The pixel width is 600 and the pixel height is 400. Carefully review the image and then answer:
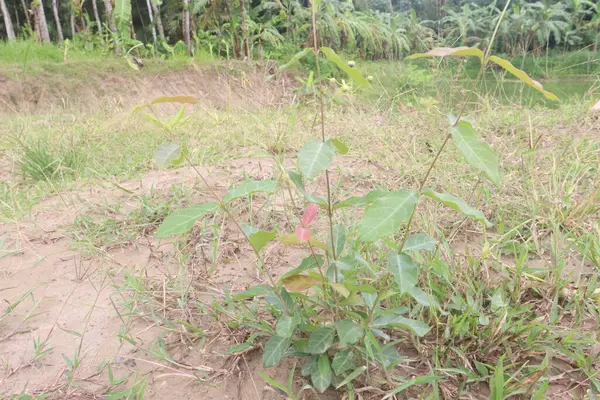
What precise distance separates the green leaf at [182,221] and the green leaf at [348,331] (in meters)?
0.32

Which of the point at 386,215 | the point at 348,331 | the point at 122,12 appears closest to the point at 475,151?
the point at 386,215

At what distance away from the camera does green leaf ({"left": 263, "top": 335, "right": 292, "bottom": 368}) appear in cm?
75

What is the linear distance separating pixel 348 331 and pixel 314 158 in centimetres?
33

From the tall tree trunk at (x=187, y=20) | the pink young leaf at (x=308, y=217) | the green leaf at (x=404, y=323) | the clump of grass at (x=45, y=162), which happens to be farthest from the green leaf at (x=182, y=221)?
the tall tree trunk at (x=187, y=20)

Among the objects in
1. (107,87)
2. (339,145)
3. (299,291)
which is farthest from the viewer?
(107,87)

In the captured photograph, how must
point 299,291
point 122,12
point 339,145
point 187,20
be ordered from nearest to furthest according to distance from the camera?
point 339,145
point 299,291
point 122,12
point 187,20

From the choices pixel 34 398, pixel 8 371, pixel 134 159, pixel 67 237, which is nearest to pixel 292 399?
pixel 34 398

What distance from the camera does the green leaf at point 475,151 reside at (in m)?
0.56

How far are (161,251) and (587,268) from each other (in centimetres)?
126

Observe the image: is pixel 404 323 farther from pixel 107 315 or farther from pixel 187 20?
pixel 187 20

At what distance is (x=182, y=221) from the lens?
2.31 feet

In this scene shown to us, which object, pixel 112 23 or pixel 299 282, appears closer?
pixel 299 282

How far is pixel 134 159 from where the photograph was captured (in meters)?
2.36

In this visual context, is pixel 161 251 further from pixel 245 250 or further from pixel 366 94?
pixel 366 94
